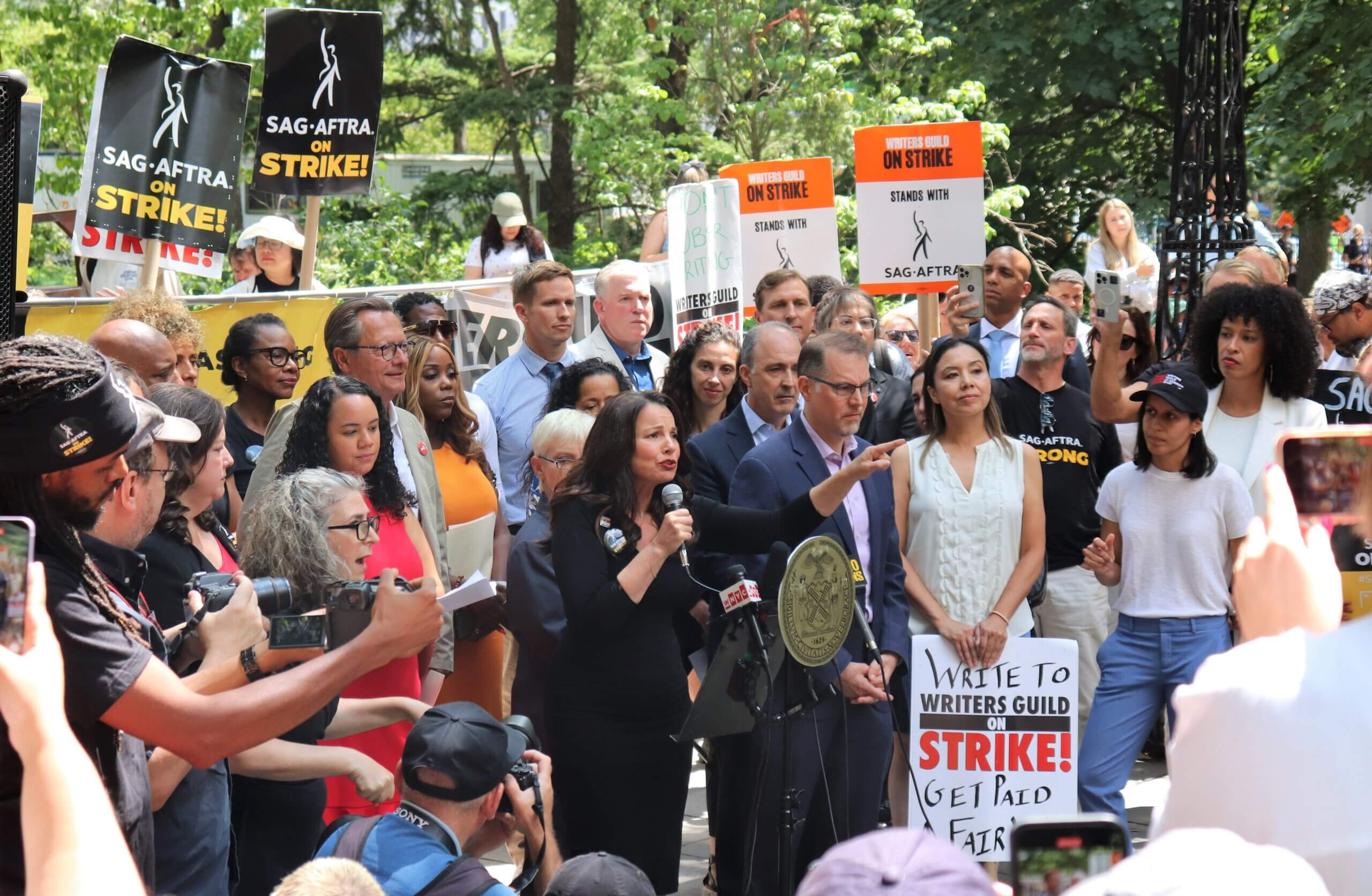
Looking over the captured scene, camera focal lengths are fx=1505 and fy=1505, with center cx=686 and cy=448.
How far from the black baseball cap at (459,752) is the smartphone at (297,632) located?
0.50 meters

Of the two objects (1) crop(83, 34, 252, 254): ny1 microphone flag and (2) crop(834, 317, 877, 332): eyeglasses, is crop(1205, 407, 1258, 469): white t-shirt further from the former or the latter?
(1) crop(83, 34, 252, 254): ny1 microphone flag

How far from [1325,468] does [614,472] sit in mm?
2965

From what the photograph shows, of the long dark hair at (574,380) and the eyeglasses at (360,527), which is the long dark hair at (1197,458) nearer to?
the long dark hair at (574,380)

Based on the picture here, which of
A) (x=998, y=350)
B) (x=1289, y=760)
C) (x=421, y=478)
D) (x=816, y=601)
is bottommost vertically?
(x=816, y=601)

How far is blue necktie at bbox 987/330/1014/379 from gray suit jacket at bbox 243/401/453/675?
319 cm

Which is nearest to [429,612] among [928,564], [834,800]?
[834,800]

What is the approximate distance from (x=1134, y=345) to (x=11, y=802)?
20.4ft

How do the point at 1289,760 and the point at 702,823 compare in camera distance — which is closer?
the point at 1289,760

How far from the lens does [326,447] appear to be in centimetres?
498

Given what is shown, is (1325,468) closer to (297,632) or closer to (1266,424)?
(297,632)

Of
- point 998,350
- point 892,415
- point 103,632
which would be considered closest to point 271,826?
point 103,632

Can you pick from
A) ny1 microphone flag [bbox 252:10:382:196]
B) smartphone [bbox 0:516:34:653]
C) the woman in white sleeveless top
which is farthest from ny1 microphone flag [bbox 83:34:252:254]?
smartphone [bbox 0:516:34:653]

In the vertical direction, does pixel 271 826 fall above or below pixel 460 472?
below

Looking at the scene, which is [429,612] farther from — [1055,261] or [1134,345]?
[1055,261]
